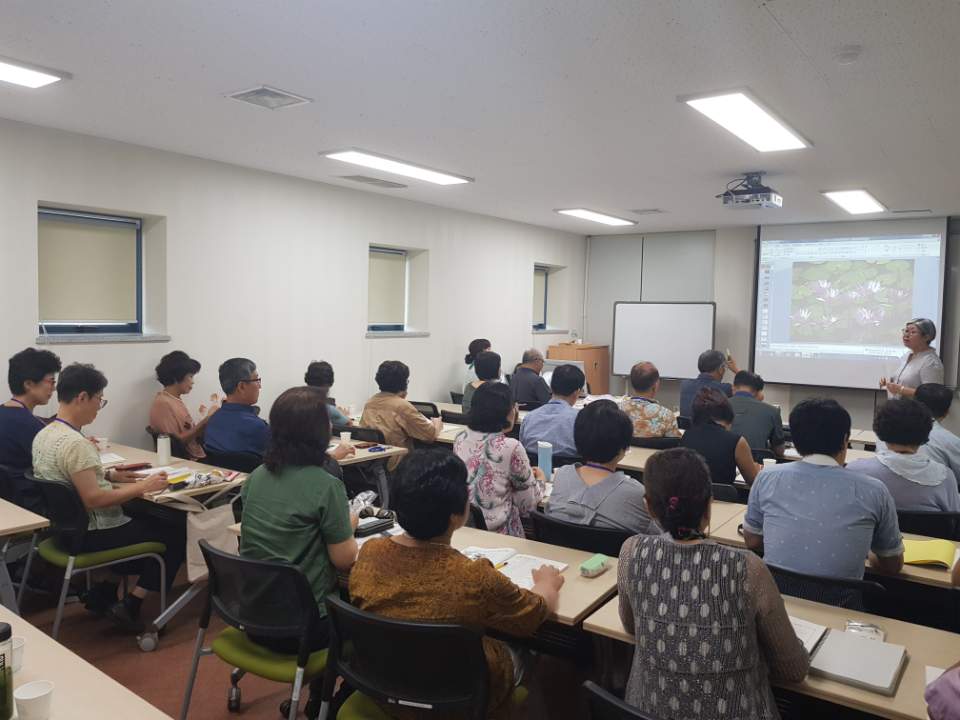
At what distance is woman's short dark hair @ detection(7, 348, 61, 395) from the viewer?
11.9ft

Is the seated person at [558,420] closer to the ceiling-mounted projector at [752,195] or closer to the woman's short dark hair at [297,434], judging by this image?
the ceiling-mounted projector at [752,195]

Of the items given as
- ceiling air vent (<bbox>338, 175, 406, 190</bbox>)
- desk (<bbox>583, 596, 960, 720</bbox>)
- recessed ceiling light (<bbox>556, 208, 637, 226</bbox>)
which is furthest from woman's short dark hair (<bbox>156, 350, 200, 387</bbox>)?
recessed ceiling light (<bbox>556, 208, 637, 226</bbox>)

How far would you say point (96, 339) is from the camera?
475 centimetres

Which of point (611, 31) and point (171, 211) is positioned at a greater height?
point (611, 31)

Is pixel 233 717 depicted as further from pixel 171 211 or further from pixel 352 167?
pixel 352 167

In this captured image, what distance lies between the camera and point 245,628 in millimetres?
2291

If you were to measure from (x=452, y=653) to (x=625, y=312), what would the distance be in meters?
8.20

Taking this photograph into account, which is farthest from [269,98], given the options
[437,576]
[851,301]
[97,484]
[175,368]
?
[851,301]

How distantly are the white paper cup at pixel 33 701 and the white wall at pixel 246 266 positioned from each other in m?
3.46

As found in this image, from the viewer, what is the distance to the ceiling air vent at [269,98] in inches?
142

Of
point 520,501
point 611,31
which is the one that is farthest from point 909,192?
point 520,501

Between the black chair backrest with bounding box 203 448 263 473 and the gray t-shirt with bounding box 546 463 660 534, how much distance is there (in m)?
2.05

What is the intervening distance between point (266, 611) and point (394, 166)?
3885 mm

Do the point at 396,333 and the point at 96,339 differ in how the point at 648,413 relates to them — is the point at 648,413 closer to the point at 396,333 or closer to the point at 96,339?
the point at 396,333
